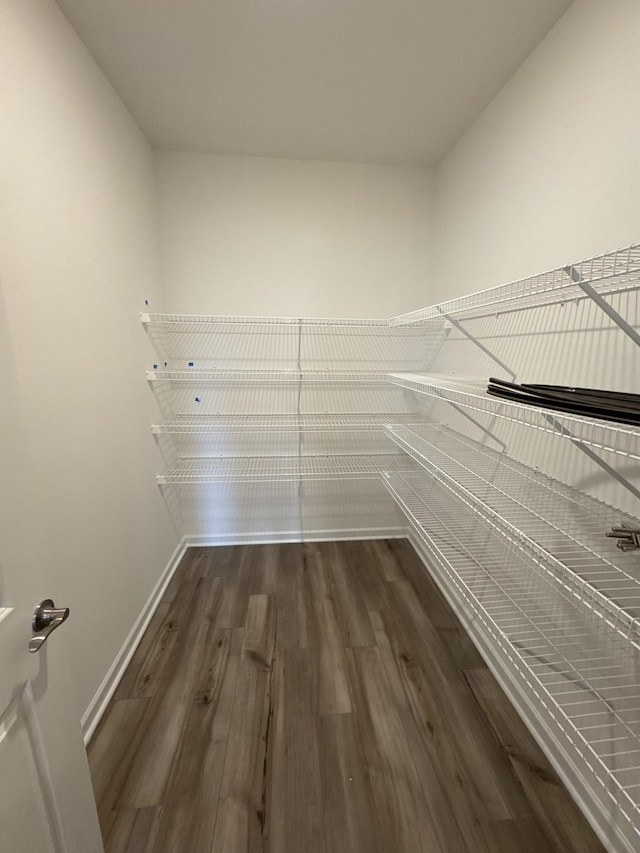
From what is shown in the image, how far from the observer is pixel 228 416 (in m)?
2.53

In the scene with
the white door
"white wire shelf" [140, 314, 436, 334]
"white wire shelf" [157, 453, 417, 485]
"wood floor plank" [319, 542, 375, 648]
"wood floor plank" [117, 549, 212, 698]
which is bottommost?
"wood floor plank" [117, 549, 212, 698]

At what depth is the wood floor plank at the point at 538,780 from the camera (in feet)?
3.59

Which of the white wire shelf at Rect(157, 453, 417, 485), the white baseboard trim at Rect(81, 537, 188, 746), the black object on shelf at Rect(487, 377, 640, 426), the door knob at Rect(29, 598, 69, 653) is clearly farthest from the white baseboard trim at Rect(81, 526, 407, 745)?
the black object on shelf at Rect(487, 377, 640, 426)

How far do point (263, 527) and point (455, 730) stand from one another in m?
1.65

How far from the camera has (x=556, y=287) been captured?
0.95m

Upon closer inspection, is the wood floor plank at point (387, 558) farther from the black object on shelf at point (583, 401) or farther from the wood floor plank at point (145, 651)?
the black object on shelf at point (583, 401)

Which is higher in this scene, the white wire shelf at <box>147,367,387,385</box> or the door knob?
the white wire shelf at <box>147,367,387,385</box>

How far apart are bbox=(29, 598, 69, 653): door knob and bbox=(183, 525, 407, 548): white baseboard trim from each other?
2.03 meters

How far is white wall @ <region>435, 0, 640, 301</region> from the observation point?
106cm

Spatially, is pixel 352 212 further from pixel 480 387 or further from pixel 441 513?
pixel 441 513

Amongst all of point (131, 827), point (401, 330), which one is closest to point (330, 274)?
point (401, 330)

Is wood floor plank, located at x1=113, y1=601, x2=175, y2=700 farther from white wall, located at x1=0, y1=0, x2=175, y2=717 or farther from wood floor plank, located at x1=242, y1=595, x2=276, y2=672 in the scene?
wood floor plank, located at x1=242, y1=595, x2=276, y2=672

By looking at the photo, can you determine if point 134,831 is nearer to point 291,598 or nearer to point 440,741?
point 440,741

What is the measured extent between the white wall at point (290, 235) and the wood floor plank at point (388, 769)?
2050 millimetres
